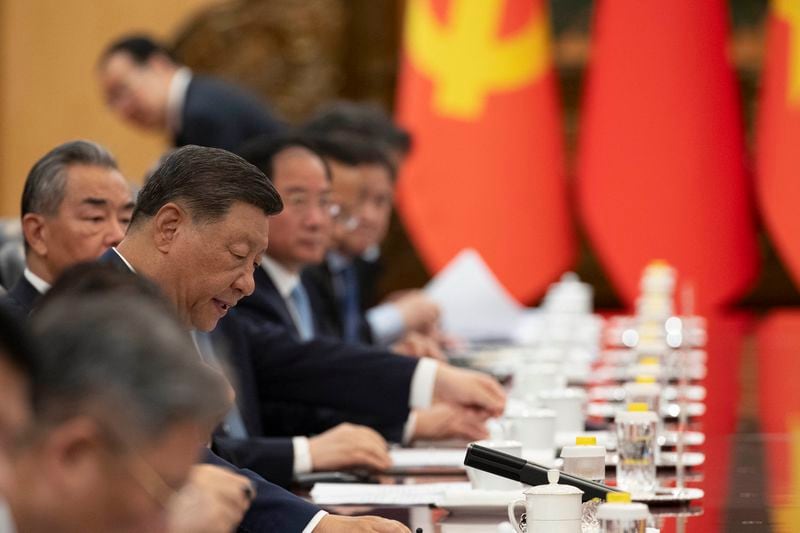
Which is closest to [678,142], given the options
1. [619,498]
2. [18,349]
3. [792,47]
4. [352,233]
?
[792,47]

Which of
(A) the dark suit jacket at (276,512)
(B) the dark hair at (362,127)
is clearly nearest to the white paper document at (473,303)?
(B) the dark hair at (362,127)

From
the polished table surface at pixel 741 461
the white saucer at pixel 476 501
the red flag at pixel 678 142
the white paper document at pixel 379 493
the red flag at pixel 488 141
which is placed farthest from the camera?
the red flag at pixel 488 141

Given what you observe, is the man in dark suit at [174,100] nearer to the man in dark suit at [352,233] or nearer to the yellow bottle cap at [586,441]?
the man in dark suit at [352,233]

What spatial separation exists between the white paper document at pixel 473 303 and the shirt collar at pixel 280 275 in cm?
280

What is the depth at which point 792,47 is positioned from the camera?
830 centimetres

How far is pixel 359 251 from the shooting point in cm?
559

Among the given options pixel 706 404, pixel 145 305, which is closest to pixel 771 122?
pixel 706 404

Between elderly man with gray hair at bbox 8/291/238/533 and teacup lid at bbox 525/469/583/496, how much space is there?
928 millimetres

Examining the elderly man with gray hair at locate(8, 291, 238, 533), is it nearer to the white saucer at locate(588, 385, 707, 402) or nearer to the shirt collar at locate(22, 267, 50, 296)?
the shirt collar at locate(22, 267, 50, 296)

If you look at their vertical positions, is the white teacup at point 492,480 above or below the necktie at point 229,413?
below

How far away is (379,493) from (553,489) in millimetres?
815

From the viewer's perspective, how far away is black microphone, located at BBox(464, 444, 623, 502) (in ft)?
7.46

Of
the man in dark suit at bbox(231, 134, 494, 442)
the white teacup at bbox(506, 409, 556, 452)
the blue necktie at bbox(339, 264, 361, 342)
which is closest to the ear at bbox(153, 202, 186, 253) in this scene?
the white teacup at bbox(506, 409, 556, 452)

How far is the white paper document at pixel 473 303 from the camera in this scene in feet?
24.1
